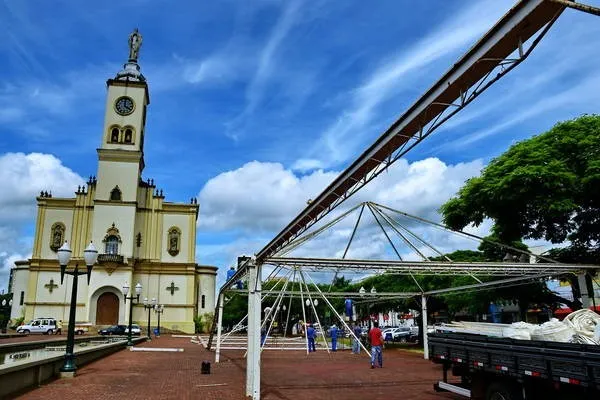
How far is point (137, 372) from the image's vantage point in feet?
54.4

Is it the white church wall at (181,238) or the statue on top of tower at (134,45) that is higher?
the statue on top of tower at (134,45)

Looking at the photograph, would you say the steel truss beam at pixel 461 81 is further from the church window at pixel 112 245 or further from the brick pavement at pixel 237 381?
the church window at pixel 112 245

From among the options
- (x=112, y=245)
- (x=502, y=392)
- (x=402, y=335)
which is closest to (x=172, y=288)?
(x=112, y=245)

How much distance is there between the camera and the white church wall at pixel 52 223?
49.1 metres

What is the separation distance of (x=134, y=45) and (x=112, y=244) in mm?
22868

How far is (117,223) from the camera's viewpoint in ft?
160

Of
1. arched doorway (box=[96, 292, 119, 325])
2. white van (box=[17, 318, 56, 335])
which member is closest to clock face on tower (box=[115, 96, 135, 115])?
arched doorway (box=[96, 292, 119, 325])

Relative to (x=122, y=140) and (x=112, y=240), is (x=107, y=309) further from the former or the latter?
(x=122, y=140)

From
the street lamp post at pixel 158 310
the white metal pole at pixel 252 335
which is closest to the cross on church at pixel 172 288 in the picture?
the street lamp post at pixel 158 310

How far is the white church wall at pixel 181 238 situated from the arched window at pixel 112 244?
4797mm

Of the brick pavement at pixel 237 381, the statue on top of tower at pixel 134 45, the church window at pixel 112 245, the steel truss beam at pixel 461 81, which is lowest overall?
the brick pavement at pixel 237 381

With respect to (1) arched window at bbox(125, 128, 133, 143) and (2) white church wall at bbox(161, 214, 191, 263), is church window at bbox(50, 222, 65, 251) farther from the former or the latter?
(1) arched window at bbox(125, 128, 133, 143)

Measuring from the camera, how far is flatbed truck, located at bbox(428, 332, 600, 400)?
6.46 m

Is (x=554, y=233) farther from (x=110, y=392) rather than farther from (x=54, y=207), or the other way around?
(x=54, y=207)
